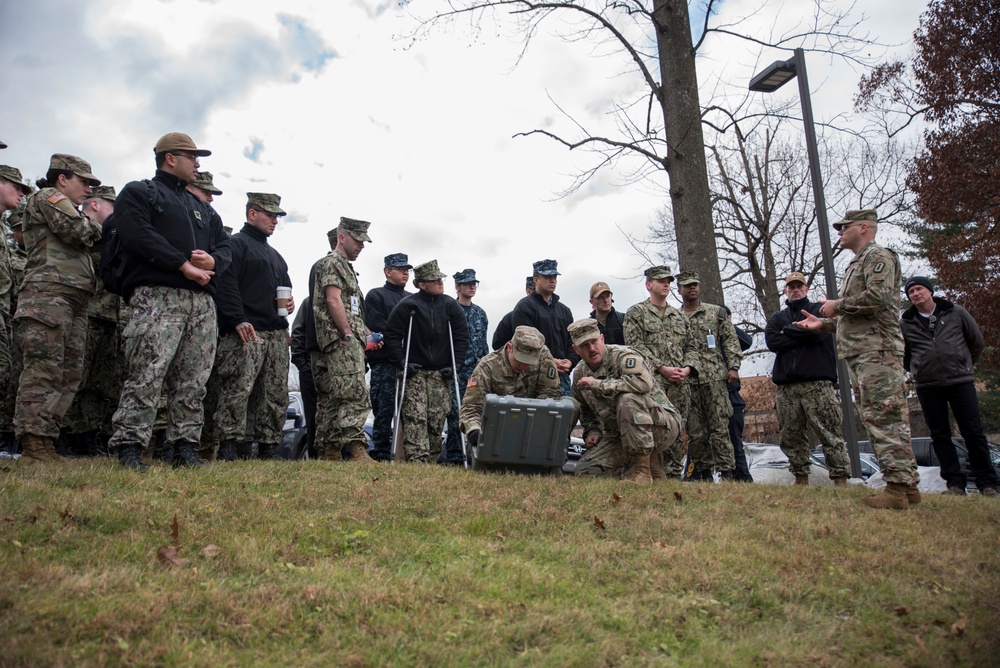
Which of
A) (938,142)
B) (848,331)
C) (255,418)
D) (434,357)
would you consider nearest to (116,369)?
(255,418)

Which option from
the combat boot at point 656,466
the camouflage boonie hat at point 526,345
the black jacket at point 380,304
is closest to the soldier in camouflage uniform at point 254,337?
the black jacket at point 380,304

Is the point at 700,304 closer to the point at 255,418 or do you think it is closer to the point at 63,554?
the point at 255,418

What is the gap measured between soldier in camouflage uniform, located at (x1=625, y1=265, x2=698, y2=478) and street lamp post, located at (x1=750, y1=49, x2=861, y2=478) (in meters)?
1.96

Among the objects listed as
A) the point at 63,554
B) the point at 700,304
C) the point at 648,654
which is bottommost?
the point at 648,654

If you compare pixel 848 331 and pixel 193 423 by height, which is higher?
pixel 848 331

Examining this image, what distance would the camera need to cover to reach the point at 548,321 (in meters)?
8.99

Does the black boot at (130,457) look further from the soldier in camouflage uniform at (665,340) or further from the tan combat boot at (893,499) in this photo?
the tan combat boot at (893,499)

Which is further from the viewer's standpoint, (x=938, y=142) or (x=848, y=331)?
(x=938, y=142)

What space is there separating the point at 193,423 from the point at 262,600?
2.92 meters

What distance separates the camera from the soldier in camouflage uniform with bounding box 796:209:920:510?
19.5ft

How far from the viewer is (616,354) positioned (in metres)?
7.48

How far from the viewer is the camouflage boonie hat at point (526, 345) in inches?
286

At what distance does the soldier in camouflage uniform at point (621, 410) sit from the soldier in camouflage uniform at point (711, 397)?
110 cm

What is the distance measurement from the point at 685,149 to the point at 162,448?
8577 mm
